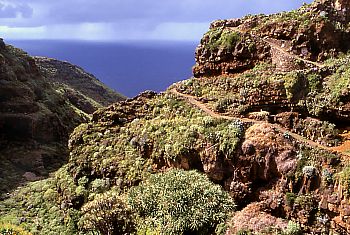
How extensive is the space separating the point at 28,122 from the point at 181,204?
32.7 m

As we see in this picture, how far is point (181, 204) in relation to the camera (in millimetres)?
19875

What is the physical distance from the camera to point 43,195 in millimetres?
29547

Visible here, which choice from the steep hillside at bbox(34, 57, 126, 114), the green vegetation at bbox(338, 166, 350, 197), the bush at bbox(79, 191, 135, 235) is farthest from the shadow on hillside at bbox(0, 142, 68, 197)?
the steep hillside at bbox(34, 57, 126, 114)

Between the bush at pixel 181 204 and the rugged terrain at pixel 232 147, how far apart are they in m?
0.06

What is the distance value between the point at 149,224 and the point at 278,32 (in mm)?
15668

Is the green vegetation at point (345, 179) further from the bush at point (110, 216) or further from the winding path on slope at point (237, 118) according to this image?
the bush at point (110, 216)

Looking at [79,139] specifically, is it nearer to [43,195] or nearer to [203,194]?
[43,195]

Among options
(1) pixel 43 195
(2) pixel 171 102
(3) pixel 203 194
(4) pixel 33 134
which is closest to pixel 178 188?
(3) pixel 203 194

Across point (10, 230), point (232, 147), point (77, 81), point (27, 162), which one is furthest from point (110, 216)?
point (77, 81)

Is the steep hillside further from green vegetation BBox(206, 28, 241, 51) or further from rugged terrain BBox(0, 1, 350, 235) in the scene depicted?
rugged terrain BBox(0, 1, 350, 235)

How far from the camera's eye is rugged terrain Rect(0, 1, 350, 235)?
731 inches

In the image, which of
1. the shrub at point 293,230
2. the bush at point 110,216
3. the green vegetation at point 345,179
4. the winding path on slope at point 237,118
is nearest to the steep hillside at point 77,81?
the winding path on slope at point 237,118

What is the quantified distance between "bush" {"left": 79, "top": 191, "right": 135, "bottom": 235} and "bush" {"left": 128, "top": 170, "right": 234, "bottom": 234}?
63 centimetres

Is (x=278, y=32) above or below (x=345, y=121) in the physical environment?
above
